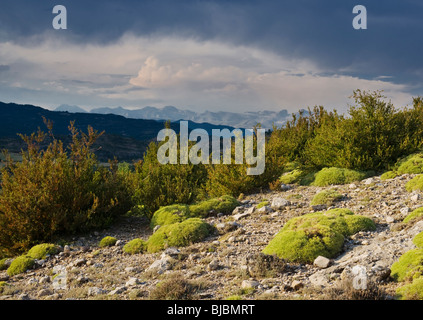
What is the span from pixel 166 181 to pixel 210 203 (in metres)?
2.55

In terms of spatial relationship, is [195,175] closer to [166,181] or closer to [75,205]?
[166,181]

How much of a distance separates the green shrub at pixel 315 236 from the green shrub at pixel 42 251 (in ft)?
18.5

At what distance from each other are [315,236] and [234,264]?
1.77 m

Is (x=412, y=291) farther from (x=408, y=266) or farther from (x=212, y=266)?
(x=212, y=266)

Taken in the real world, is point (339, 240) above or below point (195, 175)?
below

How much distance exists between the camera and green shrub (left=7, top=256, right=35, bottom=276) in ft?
28.1

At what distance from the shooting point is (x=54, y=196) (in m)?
10.6

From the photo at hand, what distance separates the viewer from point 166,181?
1348 centimetres

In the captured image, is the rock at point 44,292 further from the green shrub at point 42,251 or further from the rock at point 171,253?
the green shrub at point 42,251

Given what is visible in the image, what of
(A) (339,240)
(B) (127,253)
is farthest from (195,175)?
(A) (339,240)

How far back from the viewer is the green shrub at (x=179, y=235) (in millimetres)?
8836

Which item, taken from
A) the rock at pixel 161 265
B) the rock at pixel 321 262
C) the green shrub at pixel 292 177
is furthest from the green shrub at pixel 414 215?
the green shrub at pixel 292 177

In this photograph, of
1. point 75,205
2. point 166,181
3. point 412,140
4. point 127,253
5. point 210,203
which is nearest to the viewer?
point 127,253
